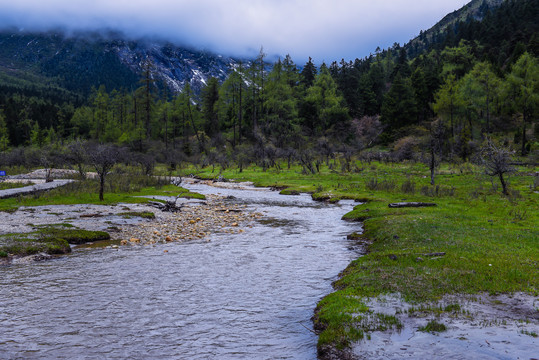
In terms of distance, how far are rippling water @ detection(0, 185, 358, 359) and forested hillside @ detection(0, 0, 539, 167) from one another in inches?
1993

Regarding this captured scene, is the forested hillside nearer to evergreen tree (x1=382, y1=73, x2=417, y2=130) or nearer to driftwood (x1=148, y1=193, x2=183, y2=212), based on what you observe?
evergreen tree (x1=382, y1=73, x2=417, y2=130)

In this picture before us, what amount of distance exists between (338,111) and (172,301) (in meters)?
102

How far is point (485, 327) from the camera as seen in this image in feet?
26.4

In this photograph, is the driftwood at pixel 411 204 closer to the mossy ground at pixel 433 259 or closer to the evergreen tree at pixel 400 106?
the mossy ground at pixel 433 259

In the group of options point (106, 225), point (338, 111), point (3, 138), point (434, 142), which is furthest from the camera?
point (338, 111)

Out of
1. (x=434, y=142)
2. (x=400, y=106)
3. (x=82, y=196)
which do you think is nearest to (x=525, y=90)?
(x=400, y=106)

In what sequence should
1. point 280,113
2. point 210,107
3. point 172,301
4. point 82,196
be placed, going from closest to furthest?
1. point 172,301
2. point 82,196
3. point 280,113
4. point 210,107

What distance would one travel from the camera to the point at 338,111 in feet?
348

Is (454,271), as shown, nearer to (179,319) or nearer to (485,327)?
(485,327)

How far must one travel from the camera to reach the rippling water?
8.48 metres

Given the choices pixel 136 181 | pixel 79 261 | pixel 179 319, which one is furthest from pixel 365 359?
pixel 136 181

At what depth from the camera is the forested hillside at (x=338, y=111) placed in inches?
3081

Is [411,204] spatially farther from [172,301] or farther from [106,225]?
[106,225]

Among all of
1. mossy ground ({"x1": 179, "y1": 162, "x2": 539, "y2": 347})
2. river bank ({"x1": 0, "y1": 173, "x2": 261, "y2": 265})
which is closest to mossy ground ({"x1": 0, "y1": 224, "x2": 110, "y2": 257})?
river bank ({"x1": 0, "y1": 173, "x2": 261, "y2": 265})
